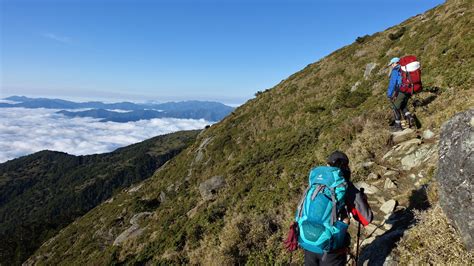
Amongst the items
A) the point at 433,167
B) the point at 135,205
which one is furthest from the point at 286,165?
the point at 135,205

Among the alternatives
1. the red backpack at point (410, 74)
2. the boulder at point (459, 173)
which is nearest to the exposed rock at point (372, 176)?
the red backpack at point (410, 74)

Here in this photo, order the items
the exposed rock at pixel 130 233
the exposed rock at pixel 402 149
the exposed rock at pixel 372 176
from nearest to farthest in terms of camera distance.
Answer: the exposed rock at pixel 372 176, the exposed rock at pixel 402 149, the exposed rock at pixel 130 233

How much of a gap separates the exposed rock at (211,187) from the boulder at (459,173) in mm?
14234

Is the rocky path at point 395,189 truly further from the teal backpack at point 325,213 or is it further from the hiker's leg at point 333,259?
the teal backpack at point 325,213

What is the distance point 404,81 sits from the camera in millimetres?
10031

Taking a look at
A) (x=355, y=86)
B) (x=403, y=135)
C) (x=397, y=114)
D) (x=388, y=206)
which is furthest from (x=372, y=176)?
(x=355, y=86)

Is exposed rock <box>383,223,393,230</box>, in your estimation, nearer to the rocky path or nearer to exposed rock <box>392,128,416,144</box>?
the rocky path

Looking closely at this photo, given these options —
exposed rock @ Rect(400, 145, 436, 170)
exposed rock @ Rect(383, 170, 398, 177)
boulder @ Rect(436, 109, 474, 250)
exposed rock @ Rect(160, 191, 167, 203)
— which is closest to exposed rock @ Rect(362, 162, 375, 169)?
exposed rock @ Rect(383, 170, 398, 177)

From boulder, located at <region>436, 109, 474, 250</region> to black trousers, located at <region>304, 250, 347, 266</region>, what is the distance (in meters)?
1.72

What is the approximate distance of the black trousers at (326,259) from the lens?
4445 millimetres

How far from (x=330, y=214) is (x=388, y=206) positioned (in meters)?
3.94

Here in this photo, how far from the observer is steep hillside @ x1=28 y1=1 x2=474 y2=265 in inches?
396

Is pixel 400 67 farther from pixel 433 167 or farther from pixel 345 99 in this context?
pixel 345 99

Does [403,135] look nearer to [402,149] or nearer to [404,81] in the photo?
[402,149]
